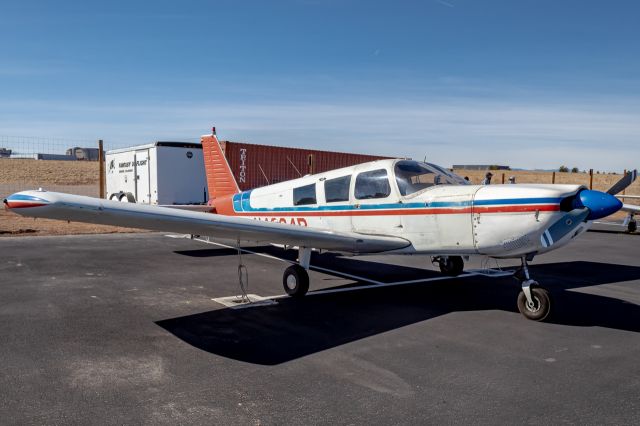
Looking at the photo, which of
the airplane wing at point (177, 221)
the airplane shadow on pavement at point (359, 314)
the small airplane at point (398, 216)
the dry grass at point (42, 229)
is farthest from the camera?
the dry grass at point (42, 229)

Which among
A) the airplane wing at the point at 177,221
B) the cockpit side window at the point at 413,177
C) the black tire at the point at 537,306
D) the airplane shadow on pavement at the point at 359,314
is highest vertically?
the cockpit side window at the point at 413,177

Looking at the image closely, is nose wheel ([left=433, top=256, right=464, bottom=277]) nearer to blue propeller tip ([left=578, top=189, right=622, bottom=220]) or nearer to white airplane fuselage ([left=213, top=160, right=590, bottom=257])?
white airplane fuselage ([left=213, top=160, right=590, bottom=257])

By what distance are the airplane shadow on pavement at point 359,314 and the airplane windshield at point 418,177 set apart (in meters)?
1.88

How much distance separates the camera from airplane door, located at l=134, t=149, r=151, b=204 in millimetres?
17516

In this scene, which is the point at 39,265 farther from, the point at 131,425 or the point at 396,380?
the point at 396,380

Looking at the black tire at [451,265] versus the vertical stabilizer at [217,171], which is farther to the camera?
the vertical stabilizer at [217,171]

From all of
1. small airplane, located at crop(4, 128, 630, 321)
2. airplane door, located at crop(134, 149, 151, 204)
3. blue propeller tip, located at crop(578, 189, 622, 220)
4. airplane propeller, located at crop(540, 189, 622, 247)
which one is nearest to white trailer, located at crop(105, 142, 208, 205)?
airplane door, located at crop(134, 149, 151, 204)

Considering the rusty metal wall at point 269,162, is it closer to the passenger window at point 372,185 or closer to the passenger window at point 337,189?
the passenger window at point 337,189

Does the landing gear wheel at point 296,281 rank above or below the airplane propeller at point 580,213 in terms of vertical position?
below

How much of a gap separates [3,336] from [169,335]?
189 centimetres

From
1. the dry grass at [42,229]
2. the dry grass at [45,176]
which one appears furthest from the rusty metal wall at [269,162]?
Result: the dry grass at [45,176]

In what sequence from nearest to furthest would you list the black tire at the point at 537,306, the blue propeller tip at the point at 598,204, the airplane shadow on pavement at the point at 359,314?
the airplane shadow on pavement at the point at 359,314 → the blue propeller tip at the point at 598,204 → the black tire at the point at 537,306

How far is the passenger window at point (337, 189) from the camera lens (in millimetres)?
8734

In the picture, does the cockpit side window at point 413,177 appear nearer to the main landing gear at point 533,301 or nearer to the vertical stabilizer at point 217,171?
the main landing gear at point 533,301
